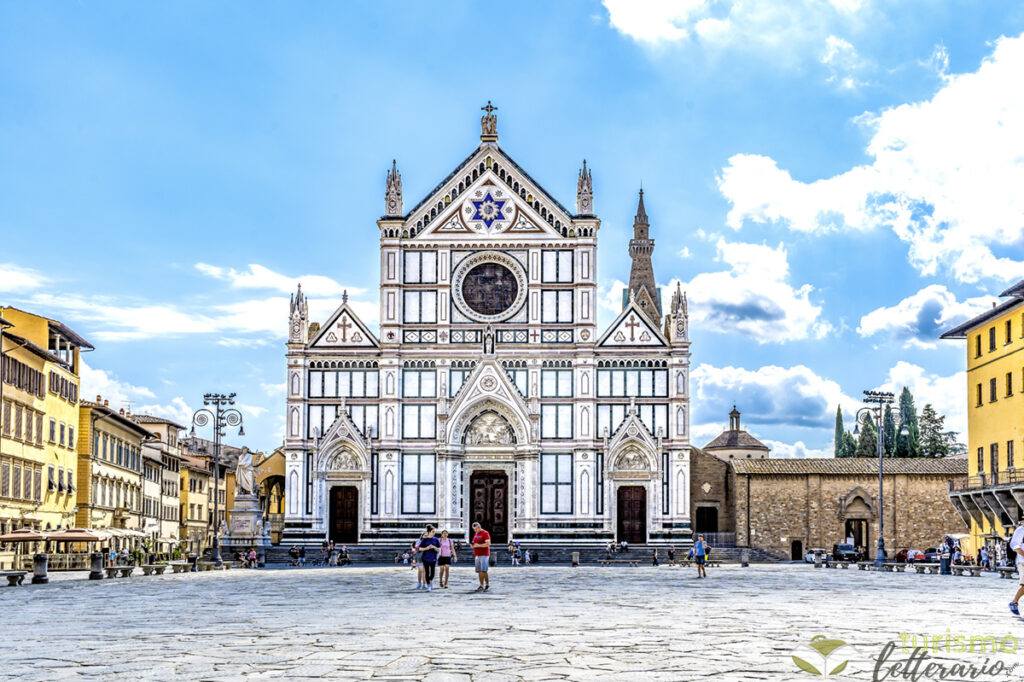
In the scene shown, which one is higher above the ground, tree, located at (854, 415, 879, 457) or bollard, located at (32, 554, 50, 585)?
tree, located at (854, 415, 879, 457)

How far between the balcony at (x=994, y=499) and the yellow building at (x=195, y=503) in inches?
1911

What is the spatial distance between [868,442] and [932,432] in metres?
7.05

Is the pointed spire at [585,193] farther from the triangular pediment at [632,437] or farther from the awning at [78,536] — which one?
the awning at [78,536]

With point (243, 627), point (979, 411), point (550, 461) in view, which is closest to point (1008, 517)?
point (979, 411)

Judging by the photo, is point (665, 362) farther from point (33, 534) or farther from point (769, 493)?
point (33, 534)

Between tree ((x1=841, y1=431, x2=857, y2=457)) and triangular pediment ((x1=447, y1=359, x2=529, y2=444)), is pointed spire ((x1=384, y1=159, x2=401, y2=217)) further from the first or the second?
tree ((x1=841, y1=431, x2=857, y2=457))

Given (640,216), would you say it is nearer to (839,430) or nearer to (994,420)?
(839,430)

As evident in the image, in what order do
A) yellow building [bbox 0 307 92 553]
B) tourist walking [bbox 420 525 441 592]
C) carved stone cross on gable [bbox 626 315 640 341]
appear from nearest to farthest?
1. tourist walking [bbox 420 525 441 592]
2. yellow building [bbox 0 307 92 553]
3. carved stone cross on gable [bbox 626 315 640 341]

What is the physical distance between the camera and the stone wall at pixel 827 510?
64.9 metres

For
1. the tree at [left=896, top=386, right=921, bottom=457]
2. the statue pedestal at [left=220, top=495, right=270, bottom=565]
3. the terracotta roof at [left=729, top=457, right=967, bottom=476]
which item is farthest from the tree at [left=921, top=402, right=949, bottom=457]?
the statue pedestal at [left=220, top=495, right=270, bottom=565]

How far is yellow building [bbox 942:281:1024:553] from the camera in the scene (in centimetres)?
5081

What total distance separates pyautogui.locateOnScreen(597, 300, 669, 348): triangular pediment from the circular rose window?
5.08 m

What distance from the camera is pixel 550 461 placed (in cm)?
6125

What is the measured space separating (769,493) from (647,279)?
184ft
